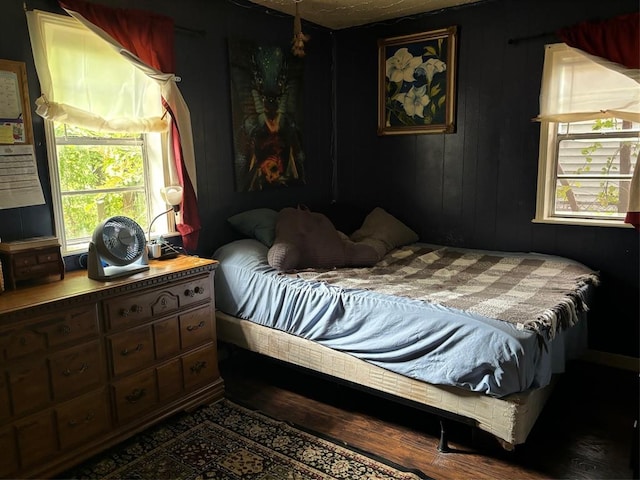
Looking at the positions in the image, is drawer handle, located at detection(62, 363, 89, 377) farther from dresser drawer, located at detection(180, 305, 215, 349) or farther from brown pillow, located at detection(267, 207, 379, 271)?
brown pillow, located at detection(267, 207, 379, 271)

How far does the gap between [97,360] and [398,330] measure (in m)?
1.42

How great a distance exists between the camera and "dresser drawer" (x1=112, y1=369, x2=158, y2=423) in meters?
2.34

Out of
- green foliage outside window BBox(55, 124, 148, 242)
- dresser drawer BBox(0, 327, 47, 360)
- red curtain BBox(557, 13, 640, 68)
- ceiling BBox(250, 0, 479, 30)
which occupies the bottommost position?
dresser drawer BBox(0, 327, 47, 360)

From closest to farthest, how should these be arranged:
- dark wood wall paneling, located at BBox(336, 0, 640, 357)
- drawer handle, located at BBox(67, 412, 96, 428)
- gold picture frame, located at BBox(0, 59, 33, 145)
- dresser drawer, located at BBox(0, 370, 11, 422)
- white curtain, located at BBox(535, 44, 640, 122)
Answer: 1. dresser drawer, located at BBox(0, 370, 11, 422)
2. drawer handle, located at BBox(67, 412, 96, 428)
3. gold picture frame, located at BBox(0, 59, 33, 145)
4. white curtain, located at BBox(535, 44, 640, 122)
5. dark wood wall paneling, located at BBox(336, 0, 640, 357)

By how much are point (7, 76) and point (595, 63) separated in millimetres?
3305

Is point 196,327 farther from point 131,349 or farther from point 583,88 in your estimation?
point 583,88

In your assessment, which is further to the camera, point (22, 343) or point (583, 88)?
point (583, 88)

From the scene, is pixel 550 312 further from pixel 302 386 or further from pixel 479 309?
pixel 302 386

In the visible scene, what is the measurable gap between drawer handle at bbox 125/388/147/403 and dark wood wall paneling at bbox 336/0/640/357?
245 cm

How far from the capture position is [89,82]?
8.54ft

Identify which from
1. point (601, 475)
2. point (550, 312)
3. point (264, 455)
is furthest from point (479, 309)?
point (264, 455)

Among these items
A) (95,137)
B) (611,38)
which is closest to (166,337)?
(95,137)

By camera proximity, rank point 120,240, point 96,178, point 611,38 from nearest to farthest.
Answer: point 120,240, point 96,178, point 611,38

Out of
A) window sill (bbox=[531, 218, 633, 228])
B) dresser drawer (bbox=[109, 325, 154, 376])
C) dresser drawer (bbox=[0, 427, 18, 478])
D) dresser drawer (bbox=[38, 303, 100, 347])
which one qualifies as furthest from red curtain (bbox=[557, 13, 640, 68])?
dresser drawer (bbox=[0, 427, 18, 478])
